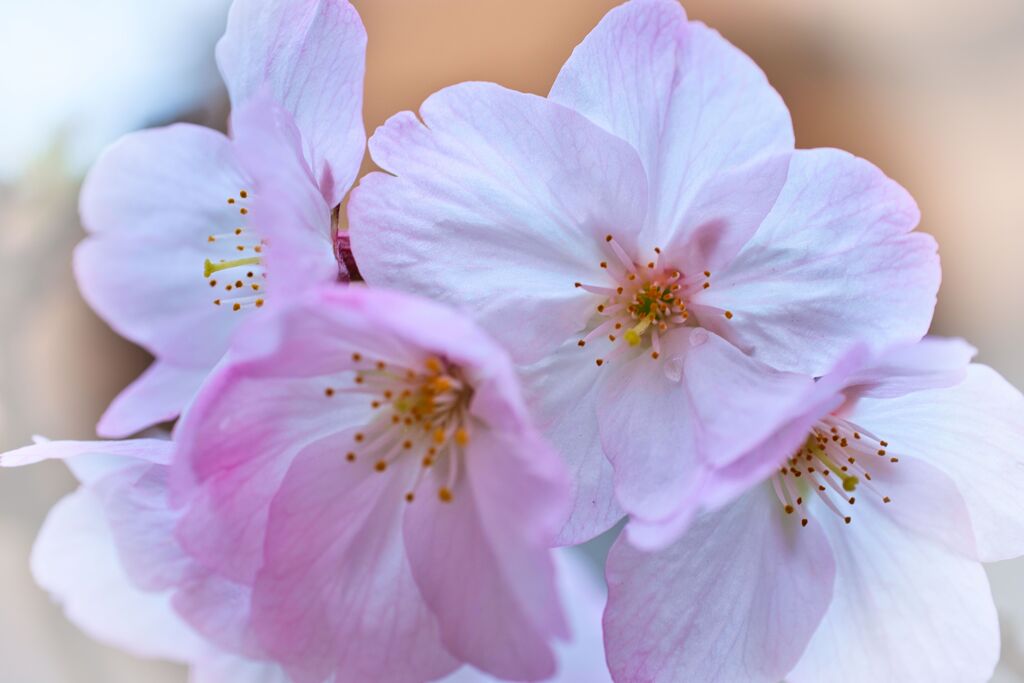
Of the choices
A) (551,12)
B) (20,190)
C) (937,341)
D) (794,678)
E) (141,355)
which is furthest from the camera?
(551,12)

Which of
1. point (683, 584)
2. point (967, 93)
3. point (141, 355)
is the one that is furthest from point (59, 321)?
point (967, 93)

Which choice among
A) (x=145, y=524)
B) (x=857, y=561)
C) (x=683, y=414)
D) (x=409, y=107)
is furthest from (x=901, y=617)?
(x=409, y=107)

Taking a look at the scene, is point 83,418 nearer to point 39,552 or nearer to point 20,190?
point 20,190

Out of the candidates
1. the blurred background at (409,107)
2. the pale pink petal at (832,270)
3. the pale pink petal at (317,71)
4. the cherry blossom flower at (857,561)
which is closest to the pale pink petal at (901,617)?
the cherry blossom flower at (857,561)

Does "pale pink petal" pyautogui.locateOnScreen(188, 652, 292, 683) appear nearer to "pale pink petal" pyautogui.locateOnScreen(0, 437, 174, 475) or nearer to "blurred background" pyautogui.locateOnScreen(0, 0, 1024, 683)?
"pale pink petal" pyautogui.locateOnScreen(0, 437, 174, 475)

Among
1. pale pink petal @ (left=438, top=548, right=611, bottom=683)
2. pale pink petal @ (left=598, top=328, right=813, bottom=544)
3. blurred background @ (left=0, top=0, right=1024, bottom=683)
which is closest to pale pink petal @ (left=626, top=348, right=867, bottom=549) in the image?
pale pink petal @ (left=598, top=328, right=813, bottom=544)

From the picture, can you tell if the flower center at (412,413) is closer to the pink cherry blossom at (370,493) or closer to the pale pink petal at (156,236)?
the pink cherry blossom at (370,493)

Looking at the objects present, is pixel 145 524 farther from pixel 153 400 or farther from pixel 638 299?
pixel 638 299
